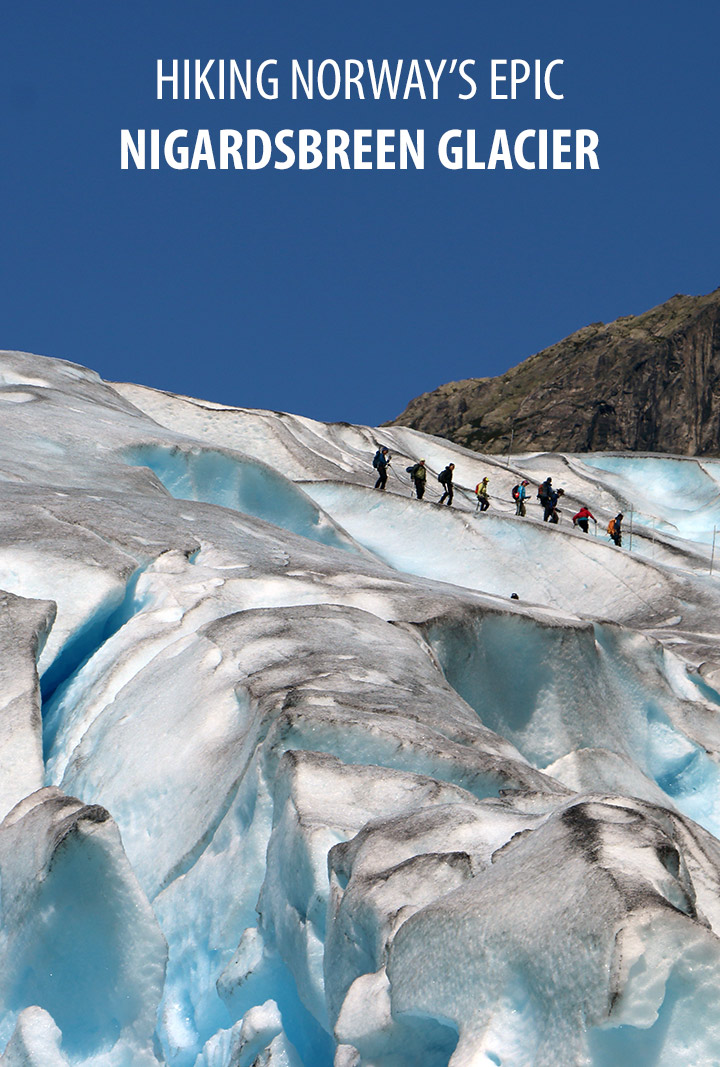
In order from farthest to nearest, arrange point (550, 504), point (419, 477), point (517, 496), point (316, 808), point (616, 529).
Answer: point (517, 496) < point (550, 504) < point (616, 529) < point (419, 477) < point (316, 808)

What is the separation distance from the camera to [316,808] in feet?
18.1

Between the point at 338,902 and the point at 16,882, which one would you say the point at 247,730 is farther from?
the point at 338,902

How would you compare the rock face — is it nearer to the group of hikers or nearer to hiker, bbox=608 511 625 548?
the group of hikers

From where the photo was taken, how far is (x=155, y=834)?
6980mm

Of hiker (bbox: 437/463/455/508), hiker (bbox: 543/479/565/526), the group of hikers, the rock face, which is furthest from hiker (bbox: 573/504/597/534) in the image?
the rock face

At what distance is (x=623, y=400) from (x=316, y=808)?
51273 mm

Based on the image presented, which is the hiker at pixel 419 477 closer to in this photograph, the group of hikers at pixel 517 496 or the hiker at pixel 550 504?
the group of hikers at pixel 517 496

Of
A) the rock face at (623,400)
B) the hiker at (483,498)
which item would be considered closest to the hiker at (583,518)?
the hiker at (483,498)

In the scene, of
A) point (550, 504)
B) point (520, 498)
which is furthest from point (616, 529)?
point (520, 498)

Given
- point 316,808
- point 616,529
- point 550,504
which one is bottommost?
point 616,529

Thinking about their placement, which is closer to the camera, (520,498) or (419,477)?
(419,477)

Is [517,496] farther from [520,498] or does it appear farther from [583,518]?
[583,518]

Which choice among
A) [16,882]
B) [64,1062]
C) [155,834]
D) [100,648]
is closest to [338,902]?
[64,1062]

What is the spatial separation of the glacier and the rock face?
129ft
